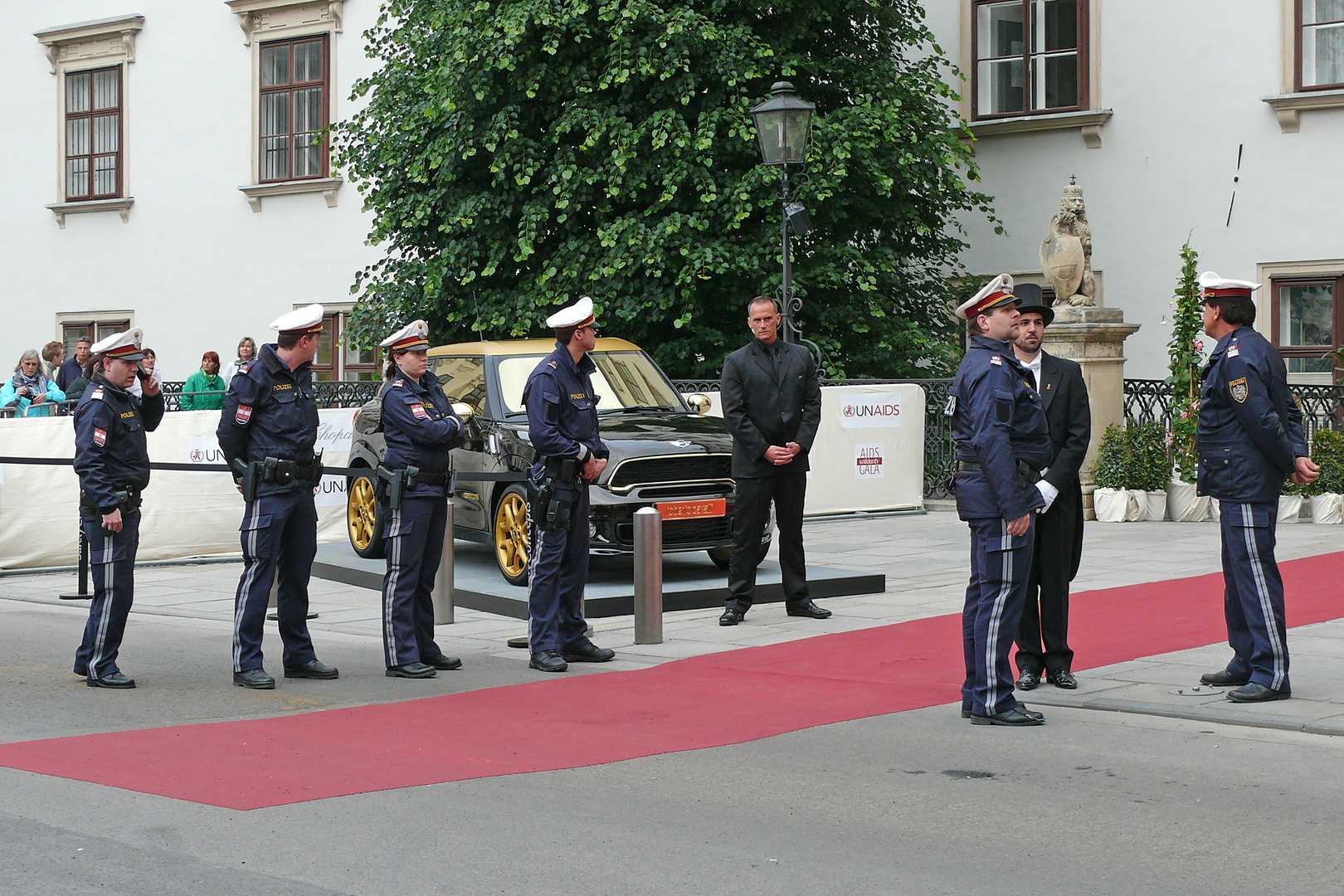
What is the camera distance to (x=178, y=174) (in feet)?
90.3

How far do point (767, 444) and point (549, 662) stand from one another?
248 centimetres

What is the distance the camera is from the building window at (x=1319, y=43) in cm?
1995

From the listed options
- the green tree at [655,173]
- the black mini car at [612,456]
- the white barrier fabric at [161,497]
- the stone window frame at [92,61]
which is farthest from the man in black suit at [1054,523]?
the stone window frame at [92,61]

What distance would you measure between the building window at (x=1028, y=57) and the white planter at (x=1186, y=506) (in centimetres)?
639

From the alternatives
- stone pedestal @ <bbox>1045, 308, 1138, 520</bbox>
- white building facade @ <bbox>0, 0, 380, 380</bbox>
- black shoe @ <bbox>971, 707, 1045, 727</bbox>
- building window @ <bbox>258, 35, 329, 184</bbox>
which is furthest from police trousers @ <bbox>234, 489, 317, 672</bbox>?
building window @ <bbox>258, 35, 329, 184</bbox>

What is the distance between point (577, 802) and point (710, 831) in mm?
631

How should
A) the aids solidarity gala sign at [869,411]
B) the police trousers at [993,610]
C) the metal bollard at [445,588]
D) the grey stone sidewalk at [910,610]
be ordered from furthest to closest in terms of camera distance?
1. the aids solidarity gala sign at [869,411]
2. the metal bollard at [445,588]
3. the grey stone sidewalk at [910,610]
4. the police trousers at [993,610]

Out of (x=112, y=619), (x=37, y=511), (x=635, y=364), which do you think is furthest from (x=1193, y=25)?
(x=112, y=619)

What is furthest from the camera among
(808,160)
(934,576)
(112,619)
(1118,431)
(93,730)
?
(808,160)

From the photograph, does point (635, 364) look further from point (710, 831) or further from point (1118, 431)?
point (710, 831)

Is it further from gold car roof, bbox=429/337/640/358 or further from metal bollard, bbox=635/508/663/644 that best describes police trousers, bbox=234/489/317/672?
gold car roof, bbox=429/337/640/358

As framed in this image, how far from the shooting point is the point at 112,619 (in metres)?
8.73

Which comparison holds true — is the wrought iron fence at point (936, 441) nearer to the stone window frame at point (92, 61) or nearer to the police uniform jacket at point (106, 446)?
the police uniform jacket at point (106, 446)

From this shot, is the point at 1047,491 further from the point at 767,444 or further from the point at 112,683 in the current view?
the point at 112,683
